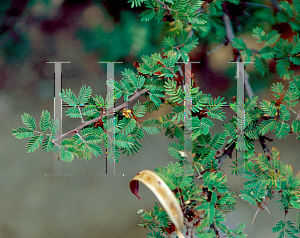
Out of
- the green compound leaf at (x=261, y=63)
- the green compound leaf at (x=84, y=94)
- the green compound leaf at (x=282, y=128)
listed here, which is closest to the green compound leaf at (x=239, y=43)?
the green compound leaf at (x=261, y=63)

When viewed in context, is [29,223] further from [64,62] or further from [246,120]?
[246,120]

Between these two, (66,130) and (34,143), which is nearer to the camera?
(34,143)

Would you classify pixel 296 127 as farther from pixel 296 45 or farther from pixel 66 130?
pixel 66 130

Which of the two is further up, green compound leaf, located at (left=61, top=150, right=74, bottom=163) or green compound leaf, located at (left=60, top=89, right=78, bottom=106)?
green compound leaf, located at (left=60, top=89, right=78, bottom=106)

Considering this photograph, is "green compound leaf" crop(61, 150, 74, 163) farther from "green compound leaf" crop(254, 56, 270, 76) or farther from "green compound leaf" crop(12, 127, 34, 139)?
"green compound leaf" crop(254, 56, 270, 76)

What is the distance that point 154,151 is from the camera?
0.62 meters

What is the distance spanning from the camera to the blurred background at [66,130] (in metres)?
0.62

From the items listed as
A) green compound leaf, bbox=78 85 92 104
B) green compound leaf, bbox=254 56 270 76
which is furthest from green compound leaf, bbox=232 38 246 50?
green compound leaf, bbox=78 85 92 104

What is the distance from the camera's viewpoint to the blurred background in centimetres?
62

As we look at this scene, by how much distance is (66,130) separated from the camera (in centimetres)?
62

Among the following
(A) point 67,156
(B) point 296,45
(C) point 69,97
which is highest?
(B) point 296,45

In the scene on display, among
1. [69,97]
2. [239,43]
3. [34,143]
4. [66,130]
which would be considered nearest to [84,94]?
[69,97]

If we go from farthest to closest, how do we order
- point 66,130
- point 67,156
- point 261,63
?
point 66,130 < point 261,63 < point 67,156

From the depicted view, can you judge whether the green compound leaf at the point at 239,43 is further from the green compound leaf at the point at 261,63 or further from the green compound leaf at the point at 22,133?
the green compound leaf at the point at 22,133
